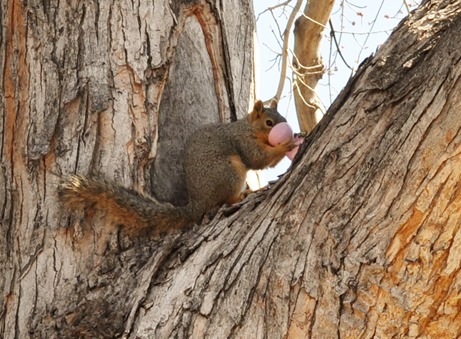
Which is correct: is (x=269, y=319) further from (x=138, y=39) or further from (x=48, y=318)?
(x=138, y=39)

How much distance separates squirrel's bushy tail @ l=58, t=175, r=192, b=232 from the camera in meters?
2.64

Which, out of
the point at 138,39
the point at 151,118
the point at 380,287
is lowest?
the point at 380,287

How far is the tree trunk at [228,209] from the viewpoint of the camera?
2.03m

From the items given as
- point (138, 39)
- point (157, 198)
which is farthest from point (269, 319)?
point (138, 39)

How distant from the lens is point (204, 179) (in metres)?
3.30

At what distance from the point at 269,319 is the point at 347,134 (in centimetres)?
52

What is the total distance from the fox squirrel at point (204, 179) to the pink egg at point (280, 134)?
1.1 inches

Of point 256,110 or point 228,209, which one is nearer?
point 228,209

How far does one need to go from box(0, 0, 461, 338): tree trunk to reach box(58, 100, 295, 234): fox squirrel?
0.23ft

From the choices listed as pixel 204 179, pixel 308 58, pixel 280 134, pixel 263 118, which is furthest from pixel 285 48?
pixel 204 179

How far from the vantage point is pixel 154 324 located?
90.2 inches

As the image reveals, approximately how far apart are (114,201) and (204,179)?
2.19 feet

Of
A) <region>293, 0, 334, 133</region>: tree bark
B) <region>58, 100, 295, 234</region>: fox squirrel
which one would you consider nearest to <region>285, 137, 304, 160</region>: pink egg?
<region>58, 100, 295, 234</region>: fox squirrel

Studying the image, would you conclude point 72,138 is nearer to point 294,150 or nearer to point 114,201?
point 114,201
